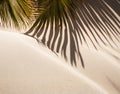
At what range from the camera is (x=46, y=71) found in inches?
123

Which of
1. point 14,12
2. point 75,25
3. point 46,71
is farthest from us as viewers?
point 75,25

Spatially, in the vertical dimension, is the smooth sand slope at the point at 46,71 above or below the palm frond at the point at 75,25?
below

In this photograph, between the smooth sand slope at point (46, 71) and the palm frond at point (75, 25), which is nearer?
the smooth sand slope at point (46, 71)

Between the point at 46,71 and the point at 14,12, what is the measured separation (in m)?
0.66

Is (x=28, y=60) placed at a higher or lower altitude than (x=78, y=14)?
lower

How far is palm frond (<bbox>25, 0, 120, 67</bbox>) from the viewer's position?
3.25m

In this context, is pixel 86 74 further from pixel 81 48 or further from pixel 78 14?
pixel 78 14

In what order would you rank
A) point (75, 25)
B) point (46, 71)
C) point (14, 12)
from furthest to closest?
point (75, 25), point (14, 12), point (46, 71)

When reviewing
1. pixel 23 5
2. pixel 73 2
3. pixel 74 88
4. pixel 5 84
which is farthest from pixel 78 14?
pixel 5 84

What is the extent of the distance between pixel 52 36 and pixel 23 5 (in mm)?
424

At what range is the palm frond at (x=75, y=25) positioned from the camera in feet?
10.6

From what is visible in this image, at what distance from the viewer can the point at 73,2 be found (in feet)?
11.0

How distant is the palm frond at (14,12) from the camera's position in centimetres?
322

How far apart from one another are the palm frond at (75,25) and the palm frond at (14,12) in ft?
0.45
